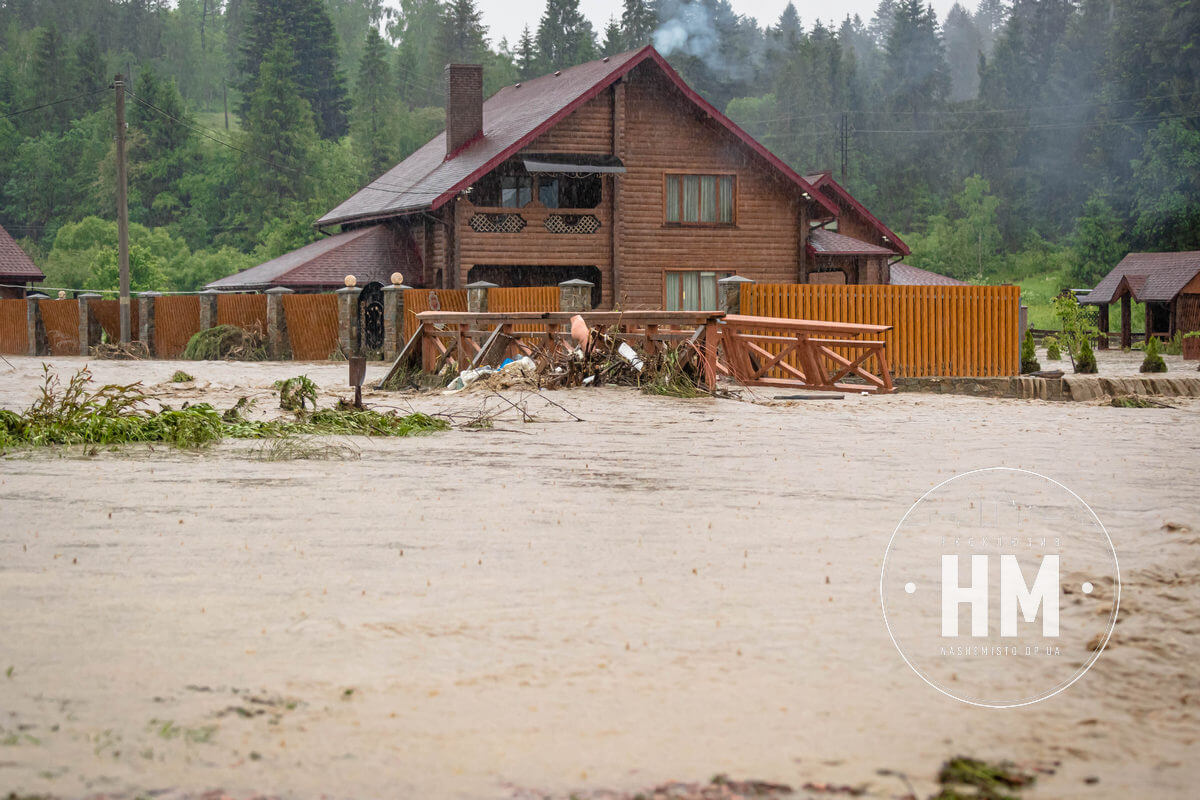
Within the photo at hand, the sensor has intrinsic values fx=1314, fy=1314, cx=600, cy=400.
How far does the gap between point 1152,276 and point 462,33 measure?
72368 mm

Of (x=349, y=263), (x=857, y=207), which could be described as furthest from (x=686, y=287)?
(x=349, y=263)

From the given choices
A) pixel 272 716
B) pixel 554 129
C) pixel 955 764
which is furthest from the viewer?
pixel 554 129

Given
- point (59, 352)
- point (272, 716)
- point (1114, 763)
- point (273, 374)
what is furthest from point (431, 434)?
point (59, 352)

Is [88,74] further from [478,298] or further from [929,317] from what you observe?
[929,317]

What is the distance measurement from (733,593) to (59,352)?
34.6m

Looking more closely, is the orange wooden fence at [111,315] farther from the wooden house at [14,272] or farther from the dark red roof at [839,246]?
the dark red roof at [839,246]

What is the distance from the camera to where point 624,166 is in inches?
1344

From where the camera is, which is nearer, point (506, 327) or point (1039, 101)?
point (506, 327)

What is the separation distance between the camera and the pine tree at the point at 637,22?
95.4 metres

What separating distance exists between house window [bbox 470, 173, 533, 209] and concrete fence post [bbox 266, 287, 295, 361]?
6.01 metres

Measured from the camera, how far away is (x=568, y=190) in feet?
117

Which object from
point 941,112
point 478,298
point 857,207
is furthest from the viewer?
point 941,112

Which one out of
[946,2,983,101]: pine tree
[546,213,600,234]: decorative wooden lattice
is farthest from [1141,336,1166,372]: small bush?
[946,2,983,101]: pine tree

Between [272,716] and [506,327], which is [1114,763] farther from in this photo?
[506,327]
